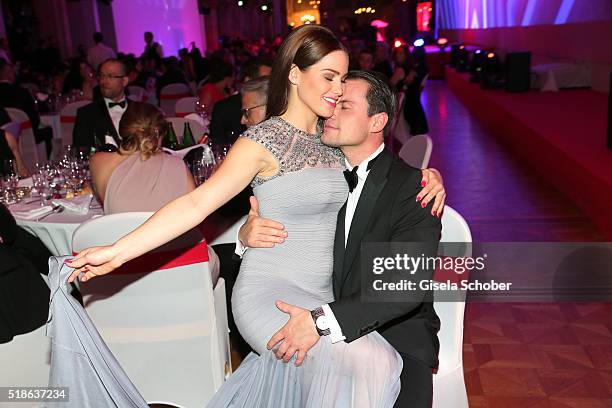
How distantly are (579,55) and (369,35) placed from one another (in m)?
13.3

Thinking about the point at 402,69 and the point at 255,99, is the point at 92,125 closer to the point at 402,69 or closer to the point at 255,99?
the point at 255,99

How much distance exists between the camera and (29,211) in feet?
10.7

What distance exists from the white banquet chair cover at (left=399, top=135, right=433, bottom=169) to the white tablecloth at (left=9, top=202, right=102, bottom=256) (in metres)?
1.67

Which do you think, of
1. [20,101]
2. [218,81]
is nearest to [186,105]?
[218,81]

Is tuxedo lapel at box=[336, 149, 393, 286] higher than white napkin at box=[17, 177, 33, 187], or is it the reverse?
tuxedo lapel at box=[336, 149, 393, 286]

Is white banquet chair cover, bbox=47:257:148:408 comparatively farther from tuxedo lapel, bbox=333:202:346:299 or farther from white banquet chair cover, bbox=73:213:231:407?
tuxedo lapel, bbox=333:202:346:299

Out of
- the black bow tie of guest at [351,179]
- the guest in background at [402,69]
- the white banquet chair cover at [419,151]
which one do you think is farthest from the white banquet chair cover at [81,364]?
the guest in background at [402,69]

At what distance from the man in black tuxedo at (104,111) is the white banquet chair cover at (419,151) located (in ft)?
7.28

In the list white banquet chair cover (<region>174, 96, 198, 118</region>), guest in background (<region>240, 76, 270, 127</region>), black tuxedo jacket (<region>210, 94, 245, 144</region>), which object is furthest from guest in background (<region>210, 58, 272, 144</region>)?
white banquet chair cover (<region>174, 96, 198, 118</region>)

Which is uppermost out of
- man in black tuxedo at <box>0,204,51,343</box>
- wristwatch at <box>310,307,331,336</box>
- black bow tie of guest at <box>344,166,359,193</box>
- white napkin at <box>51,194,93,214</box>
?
black bow tie of guest at <box>344,166,359,193</box>

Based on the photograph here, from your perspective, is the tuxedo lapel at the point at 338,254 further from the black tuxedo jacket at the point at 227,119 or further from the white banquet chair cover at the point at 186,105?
the white banquet chair cover at the point at 186,105

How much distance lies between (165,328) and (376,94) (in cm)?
119

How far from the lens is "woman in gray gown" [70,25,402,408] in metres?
1.71

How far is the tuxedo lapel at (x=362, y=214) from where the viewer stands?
1969 millimetres
